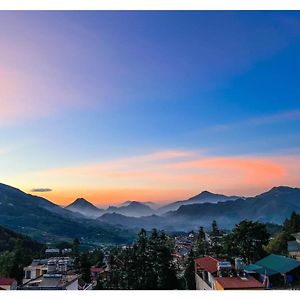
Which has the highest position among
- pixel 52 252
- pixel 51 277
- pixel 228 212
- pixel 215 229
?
pixel 228 212

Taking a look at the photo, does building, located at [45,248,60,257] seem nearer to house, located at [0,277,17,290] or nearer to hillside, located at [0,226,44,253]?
hillside, located at [0,226,44,253]

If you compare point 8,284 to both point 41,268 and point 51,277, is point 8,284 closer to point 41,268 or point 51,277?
point 51,277

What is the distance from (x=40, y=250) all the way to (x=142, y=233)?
12.4 ft

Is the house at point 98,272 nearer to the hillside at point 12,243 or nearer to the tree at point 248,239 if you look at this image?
the tree at point 248,239

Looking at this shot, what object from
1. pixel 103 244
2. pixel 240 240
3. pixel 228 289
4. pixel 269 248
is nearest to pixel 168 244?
pixel 240 240

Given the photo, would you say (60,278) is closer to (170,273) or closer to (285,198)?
(170,273)

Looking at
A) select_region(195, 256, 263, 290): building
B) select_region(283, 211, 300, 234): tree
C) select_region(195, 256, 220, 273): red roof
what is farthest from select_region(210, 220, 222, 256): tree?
select_region(283, 211, 300, 234): tree

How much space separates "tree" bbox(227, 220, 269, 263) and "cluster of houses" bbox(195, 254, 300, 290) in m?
0.64

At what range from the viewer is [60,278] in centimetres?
533

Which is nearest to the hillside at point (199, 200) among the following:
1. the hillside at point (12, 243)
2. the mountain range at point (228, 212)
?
the mountain range at point (228, 212)

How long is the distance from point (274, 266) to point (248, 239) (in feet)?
4.16

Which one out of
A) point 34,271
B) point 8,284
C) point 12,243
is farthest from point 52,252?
point 8,284

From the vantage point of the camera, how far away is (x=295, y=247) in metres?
6.45
